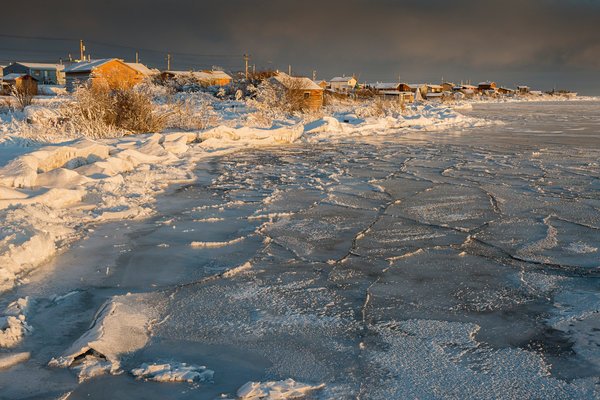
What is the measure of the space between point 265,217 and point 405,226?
1.54 metres

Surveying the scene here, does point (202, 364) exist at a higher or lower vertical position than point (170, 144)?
lower

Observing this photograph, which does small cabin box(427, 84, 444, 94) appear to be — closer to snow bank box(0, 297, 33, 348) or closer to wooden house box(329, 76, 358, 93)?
wooden house box(329, 76, 358, 93)

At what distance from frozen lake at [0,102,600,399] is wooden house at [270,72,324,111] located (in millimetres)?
20235

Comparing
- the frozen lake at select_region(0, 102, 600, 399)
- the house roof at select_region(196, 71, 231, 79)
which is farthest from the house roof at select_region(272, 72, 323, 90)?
the house roof at select_region(196, 71, 231, 79)

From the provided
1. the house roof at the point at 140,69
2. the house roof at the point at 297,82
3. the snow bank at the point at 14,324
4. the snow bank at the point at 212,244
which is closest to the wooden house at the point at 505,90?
the house roof at the point at 140,69

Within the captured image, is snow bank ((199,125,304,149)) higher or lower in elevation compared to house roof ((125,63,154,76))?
lower

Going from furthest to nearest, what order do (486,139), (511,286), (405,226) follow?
1. (486,139)
2. (405,226)
3. (511,286)

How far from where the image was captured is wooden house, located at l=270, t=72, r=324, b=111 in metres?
26.9

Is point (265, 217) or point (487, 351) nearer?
point (487, 351)

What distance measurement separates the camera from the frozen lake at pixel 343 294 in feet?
8.43

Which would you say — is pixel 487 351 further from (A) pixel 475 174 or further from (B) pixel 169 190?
(A) pixel 475 174

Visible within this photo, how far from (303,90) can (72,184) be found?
71.1 ft

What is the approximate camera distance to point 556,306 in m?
3.45

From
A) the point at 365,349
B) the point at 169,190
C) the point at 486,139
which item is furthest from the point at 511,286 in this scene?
the point at 486,139
